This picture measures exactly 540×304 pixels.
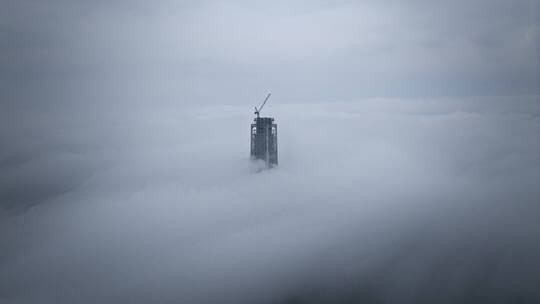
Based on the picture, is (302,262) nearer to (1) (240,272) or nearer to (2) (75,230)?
(1) (240,272)

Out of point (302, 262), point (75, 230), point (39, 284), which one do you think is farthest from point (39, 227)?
point (302, 262)

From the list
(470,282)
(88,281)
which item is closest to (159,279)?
(88,281)

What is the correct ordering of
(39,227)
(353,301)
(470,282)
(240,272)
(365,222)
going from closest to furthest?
1. (353,301)
2. (470,282)
3. (240,272)
4. (365,222)
5. (39,227)

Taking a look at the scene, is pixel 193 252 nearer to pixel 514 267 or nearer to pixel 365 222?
pixel 365 222

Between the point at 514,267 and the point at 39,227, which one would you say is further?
the point at 39,227

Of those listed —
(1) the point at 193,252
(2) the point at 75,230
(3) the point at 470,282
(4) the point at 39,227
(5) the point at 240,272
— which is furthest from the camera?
(4) the point at 39,227

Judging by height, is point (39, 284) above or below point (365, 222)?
below
